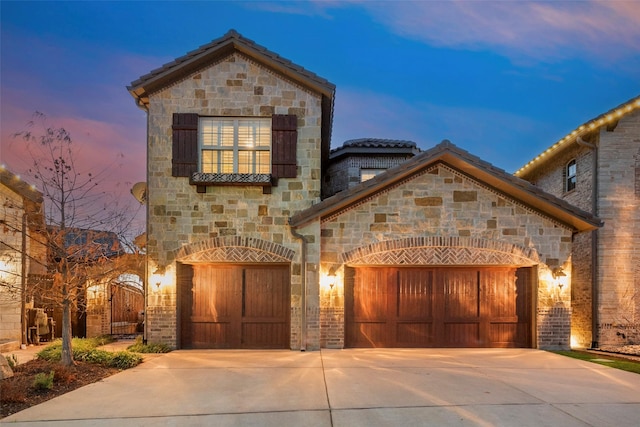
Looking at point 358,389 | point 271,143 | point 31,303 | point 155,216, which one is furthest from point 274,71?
point 31,303

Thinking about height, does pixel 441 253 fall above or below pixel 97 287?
above

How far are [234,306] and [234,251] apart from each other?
56.3 inches

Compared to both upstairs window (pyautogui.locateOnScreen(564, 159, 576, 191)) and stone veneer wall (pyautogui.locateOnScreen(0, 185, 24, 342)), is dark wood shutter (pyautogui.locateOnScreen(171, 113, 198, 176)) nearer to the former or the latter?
stone veneer wall (pyautogui.locateOnScreen(0, 185, 24, 342))

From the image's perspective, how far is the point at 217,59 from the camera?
443 inches

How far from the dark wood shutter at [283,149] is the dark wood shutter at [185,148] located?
6.63 ft

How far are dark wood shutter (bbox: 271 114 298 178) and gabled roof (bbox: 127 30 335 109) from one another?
128cm

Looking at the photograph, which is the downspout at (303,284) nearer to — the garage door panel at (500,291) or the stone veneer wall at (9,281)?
the garage door panel at (500,291)

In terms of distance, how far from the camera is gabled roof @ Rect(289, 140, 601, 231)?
34.0ft

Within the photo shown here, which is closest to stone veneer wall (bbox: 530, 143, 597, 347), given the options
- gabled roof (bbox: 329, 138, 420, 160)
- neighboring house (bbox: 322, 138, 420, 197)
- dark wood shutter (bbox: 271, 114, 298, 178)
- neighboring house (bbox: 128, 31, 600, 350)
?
neighboring house (bbox: 128, 31, 600, 350)

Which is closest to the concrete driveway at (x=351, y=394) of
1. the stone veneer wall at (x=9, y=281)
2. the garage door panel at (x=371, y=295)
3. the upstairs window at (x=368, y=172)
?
the garage door panel at (x=371, y=295)

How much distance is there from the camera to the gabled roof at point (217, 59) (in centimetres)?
1089

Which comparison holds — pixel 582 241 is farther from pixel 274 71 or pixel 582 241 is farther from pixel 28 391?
pixel 28 391

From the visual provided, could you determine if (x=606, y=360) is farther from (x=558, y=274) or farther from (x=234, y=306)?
(x=234, y=306)

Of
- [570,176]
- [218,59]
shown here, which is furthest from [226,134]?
[570,176]
